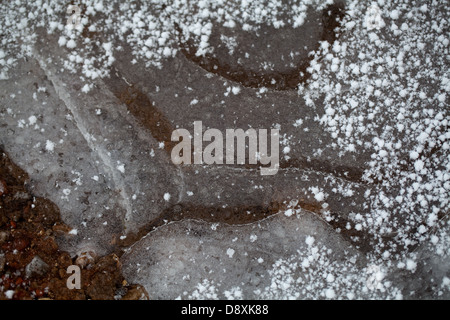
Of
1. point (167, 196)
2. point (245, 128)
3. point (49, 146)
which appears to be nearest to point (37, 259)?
point (49, 146)

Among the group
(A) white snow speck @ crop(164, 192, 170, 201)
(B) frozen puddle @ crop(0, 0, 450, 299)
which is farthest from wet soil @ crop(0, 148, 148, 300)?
(A) white snow speck @ crop(164, 192, 170, 201)

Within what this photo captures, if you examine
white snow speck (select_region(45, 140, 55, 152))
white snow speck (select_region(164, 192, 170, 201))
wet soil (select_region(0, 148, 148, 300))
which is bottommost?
wet soil (select_region(0, 148, 148, 300))

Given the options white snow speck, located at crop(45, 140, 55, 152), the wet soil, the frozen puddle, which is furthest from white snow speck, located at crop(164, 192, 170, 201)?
white snow speck, located at crop(45, 140, 55, 152)

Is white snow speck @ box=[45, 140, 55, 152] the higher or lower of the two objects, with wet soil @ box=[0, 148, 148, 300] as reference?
higher

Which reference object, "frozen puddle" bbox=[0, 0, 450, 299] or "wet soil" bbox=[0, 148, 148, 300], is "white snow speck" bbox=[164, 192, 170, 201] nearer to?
"frozen puddle" bbox=[0, 0, 450, 299]

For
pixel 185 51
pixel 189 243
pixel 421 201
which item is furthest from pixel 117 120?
pixel 421 201
